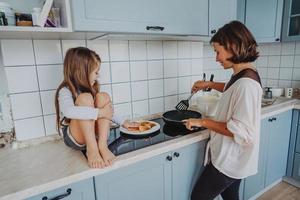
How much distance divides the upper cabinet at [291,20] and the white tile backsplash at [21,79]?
1961mm

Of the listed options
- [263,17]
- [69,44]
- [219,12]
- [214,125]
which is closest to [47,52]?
[69,44]

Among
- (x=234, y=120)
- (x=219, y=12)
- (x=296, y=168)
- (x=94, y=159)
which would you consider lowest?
(x=296, y=168)

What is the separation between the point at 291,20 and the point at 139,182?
1.83m

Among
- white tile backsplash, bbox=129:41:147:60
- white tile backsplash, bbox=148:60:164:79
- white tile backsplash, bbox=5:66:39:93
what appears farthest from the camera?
white tile backsplash, bbox=148:60:164:79

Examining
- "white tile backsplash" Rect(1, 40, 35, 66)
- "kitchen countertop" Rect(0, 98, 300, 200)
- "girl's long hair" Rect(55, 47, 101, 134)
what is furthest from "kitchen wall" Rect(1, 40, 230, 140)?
"girl's long hair" Rect(55, 47, 101, 134)

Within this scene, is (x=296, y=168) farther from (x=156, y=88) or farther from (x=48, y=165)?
(x=48, y=165)

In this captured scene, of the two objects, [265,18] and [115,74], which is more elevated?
[265,18]

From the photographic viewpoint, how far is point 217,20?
1.38 meters

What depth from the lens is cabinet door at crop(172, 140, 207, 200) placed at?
3.73 ft

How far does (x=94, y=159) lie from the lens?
0.87 metres

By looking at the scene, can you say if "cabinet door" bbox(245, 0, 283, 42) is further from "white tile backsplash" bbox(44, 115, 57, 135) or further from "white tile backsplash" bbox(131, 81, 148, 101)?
"white tile backsplash" bbox(44, 115, 57, 135)

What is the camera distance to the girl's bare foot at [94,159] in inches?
33.6

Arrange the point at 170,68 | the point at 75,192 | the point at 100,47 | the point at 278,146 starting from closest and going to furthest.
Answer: the point at 75,192, the point at 100,47, the point at 170,68, the point at 278,146

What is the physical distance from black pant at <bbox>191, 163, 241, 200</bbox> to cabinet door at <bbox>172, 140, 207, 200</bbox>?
0.16ft
